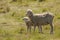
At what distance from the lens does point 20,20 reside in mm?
16609

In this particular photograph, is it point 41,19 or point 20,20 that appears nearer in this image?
point 41,19

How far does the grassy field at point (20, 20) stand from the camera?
13.0m

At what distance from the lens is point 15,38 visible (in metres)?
12.6

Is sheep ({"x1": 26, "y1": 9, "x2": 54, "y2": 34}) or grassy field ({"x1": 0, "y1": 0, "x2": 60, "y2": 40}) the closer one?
grassy field ({"x1": 0, "y1": 0, "x2": 60, "y2": 40})

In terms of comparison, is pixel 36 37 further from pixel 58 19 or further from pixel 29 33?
Result: pixel 58 19

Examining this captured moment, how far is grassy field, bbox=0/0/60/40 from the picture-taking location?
1298cm

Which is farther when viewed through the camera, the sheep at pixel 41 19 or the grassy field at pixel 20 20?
the sheep at pixel 41 19

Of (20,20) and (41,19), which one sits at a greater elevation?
(41,19)

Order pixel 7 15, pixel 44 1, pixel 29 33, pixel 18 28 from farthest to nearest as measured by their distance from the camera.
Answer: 1. pixel 44 1
2. pixel 7 15
3. pixel 18 28
4. pixel 29 33

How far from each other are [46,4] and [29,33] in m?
8.08

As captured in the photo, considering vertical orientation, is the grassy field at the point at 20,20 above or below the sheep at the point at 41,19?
below

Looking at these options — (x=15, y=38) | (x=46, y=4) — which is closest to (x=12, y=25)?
(x=15, y=38)

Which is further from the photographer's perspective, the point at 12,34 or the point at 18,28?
the point at 18,28

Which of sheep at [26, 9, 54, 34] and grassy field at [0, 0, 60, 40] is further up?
sheep at [26, 9, 54, 34]
